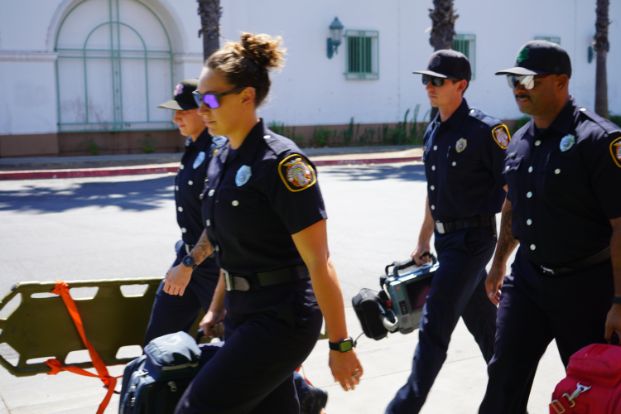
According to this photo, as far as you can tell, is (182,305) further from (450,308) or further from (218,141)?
(450,308)

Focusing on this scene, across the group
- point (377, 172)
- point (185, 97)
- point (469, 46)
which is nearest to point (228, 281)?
point (185, 97)

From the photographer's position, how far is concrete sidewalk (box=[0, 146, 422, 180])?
17.2 metres

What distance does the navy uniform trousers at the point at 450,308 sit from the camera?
170 inches

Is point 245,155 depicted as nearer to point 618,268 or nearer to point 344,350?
point 344,350

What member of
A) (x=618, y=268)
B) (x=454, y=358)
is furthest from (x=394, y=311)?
(x=618, y=268)

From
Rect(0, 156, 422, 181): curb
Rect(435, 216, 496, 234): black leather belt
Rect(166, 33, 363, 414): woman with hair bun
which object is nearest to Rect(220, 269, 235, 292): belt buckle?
Rect(166, 33, 363, 414): woman with hair bun

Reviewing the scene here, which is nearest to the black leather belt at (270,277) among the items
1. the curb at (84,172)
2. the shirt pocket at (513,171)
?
the shirt pocket at (513,171)

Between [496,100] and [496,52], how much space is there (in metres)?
1.52

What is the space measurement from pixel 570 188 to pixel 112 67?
1944cm

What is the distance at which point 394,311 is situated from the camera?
15.5 ft

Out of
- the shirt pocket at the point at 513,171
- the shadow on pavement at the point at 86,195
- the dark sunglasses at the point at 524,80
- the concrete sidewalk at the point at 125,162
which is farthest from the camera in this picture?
the concrete sidewalk at the point at 125,162

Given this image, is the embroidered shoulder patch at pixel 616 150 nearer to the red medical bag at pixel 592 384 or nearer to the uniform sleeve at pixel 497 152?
the red medical bag at pixel 592 384

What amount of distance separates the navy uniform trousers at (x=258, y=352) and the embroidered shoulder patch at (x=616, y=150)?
129cm

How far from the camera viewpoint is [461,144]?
479 centimetres
